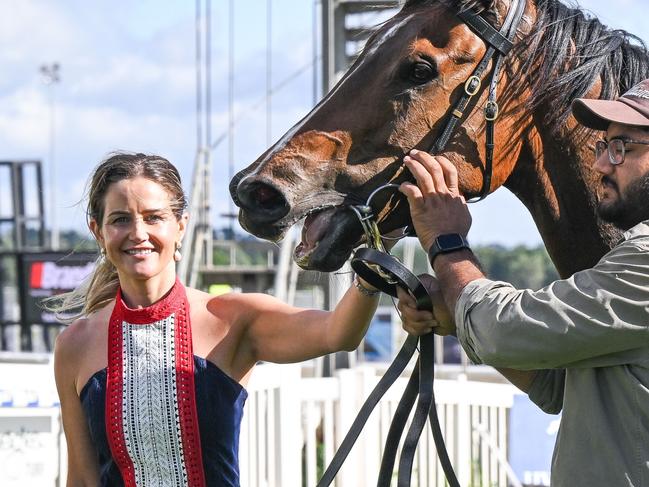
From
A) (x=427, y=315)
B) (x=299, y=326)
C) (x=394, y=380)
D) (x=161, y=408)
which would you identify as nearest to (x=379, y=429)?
(x=299, y=326)

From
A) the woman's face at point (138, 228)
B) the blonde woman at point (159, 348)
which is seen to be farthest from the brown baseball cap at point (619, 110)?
the woman's face at point (138, 228)

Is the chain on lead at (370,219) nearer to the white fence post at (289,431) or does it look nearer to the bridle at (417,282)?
the bridle at (417,282)

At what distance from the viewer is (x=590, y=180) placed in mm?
2350

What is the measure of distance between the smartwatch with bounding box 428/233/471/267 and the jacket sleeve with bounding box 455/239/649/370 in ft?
0.56

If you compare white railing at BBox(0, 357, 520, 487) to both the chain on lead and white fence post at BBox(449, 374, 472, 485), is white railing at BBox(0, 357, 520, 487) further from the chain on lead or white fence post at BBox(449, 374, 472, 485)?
the chain on lead

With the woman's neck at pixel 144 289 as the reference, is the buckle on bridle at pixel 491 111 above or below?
above

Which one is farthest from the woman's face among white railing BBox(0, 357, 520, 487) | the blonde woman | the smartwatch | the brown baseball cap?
white railing BBox(0, 357, 520, 487)

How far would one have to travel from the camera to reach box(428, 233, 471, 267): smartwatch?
208 centimetres

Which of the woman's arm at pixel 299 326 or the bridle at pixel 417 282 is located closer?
the bridle at pixel 417 282

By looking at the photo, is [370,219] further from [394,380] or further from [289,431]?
[289,431]

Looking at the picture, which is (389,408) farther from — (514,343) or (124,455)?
(514,343)

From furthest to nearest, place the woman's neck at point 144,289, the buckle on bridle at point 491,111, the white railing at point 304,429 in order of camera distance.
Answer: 1. the white railing at point 304,429
2. the woman's neck at point 144,289
3. the buckle on bridle at point 491,111

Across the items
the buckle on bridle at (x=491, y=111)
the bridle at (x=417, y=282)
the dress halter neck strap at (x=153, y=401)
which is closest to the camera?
the bridle at (x=417, y=282)

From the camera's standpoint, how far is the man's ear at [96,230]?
2.68m
